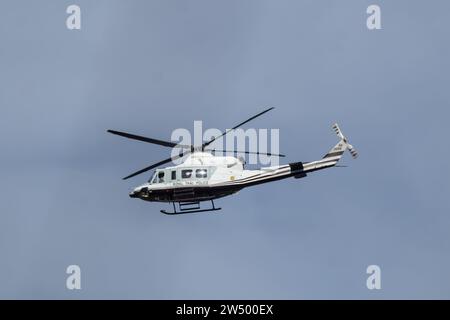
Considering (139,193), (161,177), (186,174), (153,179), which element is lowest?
(139,193)

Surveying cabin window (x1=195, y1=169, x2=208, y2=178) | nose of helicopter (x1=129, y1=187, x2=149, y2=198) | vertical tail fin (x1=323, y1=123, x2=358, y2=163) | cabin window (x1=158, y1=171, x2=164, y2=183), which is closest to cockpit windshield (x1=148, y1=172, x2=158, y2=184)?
cabin window (x1=158, y1=171, x2=164, y2=183)

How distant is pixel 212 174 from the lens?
7706 centimetres

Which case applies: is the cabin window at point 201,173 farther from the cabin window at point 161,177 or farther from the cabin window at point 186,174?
the cabin window at point 161,177

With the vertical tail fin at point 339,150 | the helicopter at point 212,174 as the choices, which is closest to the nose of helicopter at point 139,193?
the helicopter at point 212,174

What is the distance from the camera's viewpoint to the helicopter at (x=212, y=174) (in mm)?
76613

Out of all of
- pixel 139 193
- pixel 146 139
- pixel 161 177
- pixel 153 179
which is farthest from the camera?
pixel 139 193

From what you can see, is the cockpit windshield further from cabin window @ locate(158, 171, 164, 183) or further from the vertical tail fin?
the vertical tail fin

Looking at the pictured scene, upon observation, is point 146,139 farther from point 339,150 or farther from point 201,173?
point 339,150

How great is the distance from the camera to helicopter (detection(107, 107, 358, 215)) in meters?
76.6

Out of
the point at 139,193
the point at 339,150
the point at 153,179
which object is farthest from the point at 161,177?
the point at 339,150

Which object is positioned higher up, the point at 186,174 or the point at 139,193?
the point at 186,174
